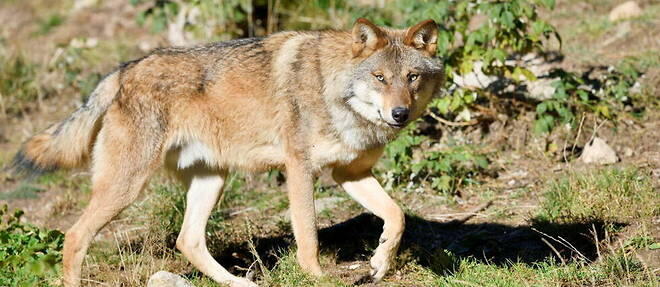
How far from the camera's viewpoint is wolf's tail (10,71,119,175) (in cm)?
539

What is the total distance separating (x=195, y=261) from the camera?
5.70 m

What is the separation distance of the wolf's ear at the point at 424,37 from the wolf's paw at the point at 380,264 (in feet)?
4.53

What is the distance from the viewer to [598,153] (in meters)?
7.07

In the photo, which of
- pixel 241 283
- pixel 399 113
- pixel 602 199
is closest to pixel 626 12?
pixel 602 199

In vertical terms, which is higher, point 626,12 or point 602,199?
point 626,12

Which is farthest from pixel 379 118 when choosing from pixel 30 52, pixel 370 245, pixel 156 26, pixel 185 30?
pixel 30 52

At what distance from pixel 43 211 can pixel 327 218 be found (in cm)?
282

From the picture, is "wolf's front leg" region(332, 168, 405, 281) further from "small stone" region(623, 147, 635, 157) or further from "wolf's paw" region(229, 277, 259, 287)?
"small stone" region(623, 147, 635, 157)

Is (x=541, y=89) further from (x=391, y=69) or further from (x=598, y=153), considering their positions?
(x=391, y=69)

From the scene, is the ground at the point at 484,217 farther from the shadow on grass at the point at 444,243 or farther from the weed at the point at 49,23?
the weed at the point at 49,23

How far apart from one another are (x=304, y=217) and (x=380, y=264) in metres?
0.59

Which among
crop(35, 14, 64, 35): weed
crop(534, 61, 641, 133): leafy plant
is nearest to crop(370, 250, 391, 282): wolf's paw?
crop(534, 61, 641, 133): leafy plant

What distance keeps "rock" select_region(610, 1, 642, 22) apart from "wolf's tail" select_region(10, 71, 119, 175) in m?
6.43

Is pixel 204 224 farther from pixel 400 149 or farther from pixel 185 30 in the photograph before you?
pixel 185 30
